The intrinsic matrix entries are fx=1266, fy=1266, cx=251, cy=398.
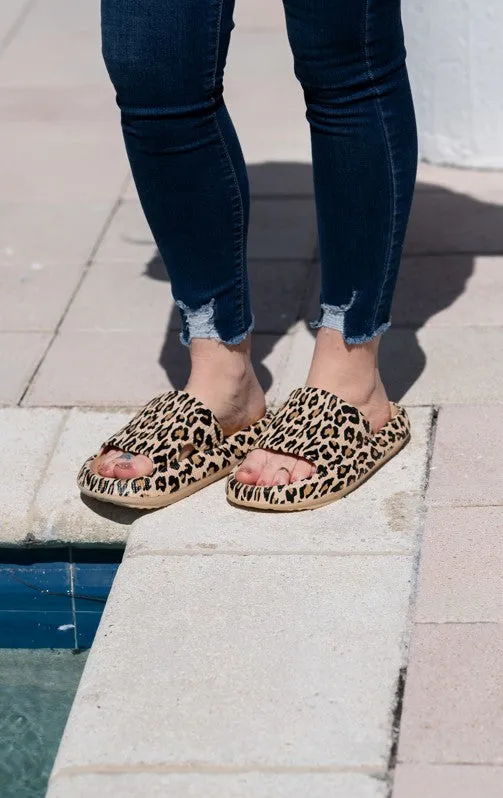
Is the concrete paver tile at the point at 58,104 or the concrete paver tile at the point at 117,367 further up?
the concrete paver tile at the point at 117,367

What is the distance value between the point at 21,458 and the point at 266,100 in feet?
7.46

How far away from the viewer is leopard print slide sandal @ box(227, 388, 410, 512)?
2238 mm

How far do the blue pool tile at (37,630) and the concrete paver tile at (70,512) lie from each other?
0.14 metres

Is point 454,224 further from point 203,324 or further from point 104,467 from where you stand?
point 104,467

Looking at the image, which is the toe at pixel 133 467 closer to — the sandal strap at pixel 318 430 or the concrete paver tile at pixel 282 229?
the sandal strap at pixel 318 430

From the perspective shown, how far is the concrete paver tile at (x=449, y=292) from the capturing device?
2.95 m

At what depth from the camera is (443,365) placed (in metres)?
2.75

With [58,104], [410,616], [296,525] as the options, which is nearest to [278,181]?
[58,104]

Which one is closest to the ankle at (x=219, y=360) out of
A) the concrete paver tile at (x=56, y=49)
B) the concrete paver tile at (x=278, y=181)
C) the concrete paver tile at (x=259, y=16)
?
the concrete paver tile at (x=278, y=181)

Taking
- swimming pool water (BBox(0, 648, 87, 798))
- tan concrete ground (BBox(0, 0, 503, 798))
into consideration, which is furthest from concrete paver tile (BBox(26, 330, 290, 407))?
swimming pool water (BBox(0, 648, 87, 798))

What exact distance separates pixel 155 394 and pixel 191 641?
2.74 ft

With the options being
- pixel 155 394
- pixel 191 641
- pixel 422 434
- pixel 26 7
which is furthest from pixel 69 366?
pixel 26 7

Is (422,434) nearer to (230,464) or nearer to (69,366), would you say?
(230,464)

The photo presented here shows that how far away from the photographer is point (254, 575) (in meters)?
2.11
